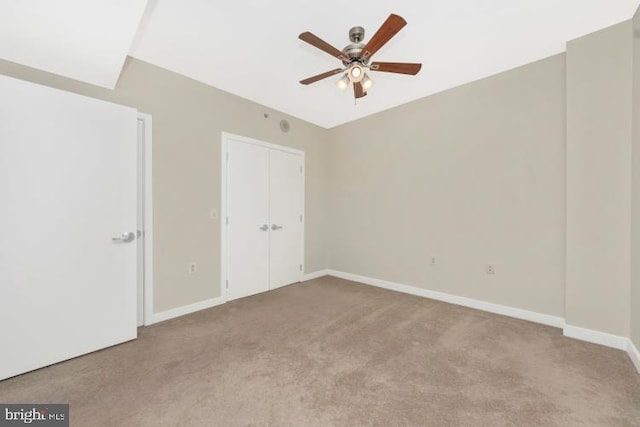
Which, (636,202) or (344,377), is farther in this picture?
Answer: (636,202)

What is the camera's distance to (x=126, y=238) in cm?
238

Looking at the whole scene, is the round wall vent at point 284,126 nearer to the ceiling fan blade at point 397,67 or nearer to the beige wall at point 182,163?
the beige wall at point 182,163

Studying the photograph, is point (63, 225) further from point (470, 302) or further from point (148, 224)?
point (470, 302)

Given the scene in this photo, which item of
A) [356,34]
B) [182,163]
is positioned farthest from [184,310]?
[356,34]

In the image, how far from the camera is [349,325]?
2822mm

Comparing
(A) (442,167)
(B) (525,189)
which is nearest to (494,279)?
(B) (525,189)

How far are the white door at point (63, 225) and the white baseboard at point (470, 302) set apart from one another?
3.18 m

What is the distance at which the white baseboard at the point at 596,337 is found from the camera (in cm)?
231

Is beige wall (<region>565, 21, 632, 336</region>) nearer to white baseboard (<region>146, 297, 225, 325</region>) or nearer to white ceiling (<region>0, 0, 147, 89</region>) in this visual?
white ceiling (<region>0, 0, 147, 89</region>)

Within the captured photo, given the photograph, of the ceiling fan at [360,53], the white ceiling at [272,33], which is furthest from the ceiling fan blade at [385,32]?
the white ceiling at [272,33]

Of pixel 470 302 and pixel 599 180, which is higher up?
pixel 599 180

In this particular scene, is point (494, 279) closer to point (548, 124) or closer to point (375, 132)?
point (548, 124)

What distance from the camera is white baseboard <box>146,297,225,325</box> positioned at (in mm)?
2846

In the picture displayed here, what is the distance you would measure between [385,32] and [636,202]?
7.96ft
